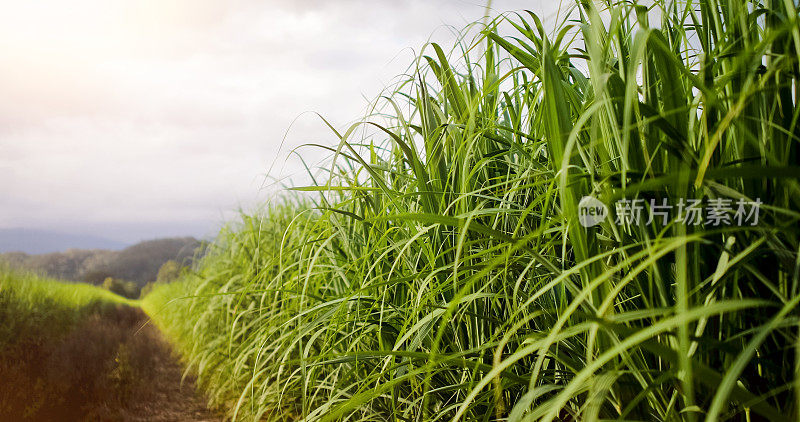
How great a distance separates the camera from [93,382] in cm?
274

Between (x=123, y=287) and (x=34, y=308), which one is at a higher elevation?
(x=34, y=308)

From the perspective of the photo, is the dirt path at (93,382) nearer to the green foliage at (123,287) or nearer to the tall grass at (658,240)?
the tall grass at (658,240)

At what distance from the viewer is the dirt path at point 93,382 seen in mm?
2418

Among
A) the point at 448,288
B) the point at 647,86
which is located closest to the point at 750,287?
the point at 647,86

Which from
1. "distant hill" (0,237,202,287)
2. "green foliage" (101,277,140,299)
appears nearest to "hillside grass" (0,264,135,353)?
"distant hill" (0,237,202,287)

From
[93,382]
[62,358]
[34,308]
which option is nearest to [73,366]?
[62,358]

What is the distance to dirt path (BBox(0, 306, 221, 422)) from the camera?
2.42 meters

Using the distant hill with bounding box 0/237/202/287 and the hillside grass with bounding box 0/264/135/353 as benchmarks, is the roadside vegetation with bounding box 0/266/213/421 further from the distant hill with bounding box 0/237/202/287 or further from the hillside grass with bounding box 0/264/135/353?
the distant hill with bounding box 0/237/202/287

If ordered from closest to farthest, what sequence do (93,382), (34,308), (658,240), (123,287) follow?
(658,240)
(93,382)
(34,308)
(123,287)

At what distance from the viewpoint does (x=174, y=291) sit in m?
5.12

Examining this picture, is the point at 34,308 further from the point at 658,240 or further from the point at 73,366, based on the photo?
the point at 658,240

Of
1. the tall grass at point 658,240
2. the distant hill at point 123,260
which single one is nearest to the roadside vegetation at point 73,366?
the distant hill at point 123,260

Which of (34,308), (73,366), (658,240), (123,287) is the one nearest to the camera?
(658,240)

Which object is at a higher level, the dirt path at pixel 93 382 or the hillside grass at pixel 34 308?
the hillside grass at pixel 34 308
